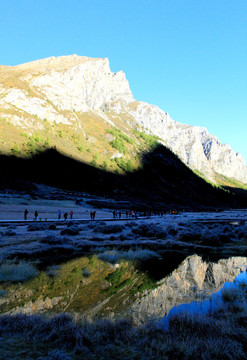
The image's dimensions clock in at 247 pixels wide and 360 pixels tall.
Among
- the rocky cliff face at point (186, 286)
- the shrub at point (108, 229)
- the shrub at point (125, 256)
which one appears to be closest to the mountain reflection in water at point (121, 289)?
the rocky cliff face at point (186, 286)

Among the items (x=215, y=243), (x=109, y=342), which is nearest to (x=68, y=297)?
(x=109, y=342)

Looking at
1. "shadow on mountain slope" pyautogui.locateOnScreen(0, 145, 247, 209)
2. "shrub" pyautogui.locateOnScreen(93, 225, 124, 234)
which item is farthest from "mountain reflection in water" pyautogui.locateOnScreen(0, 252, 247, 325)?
"shadow on mountain slope" pyautogui.locateOnScreen(0, 145, 247, 209)

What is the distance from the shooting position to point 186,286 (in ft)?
32.1

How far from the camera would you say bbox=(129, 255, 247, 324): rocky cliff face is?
7365mm

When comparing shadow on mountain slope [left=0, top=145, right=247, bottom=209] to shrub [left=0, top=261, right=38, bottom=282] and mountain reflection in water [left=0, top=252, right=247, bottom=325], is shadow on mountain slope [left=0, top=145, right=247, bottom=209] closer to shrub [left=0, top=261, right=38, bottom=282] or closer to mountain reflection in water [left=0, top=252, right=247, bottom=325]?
shrub [left=0, top=261, right=38, bottom=282]

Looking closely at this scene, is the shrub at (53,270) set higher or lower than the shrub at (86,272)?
higher

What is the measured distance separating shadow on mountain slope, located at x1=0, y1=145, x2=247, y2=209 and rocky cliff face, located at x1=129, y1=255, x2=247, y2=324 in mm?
65145

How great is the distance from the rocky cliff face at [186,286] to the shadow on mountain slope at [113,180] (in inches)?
2565

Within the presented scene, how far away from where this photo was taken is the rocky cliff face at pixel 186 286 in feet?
24.2

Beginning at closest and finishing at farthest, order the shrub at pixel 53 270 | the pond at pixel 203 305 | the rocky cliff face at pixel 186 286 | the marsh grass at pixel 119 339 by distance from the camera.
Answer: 1. the marsh grass at pixel 119 339
2. the pond at pixel 203 305
3. the rocky cliff face at pixel 186 286
4. the shrub at pixel 53 270

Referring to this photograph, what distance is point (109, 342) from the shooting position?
510 centimetres

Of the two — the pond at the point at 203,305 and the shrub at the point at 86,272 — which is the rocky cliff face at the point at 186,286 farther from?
the shrub at the point at 86,272

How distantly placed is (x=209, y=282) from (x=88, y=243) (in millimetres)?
10580

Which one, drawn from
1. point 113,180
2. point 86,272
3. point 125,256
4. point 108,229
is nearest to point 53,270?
point 86,272
